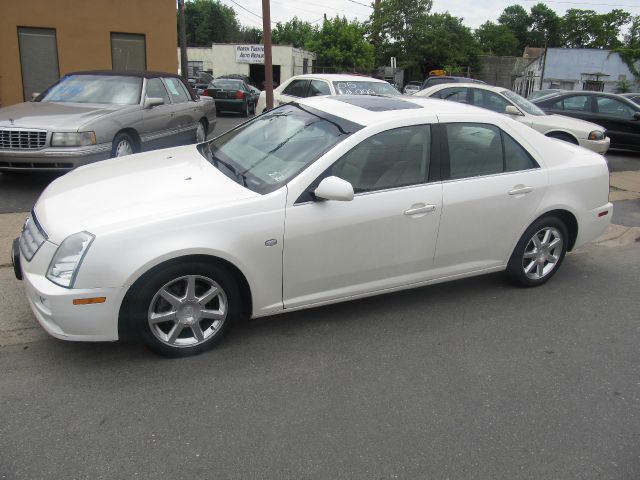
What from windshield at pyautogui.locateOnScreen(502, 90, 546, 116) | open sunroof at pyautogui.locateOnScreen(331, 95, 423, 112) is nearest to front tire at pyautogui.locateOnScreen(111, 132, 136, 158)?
open sunroof at pyautogui.locateOnScreen(331, 95, 423, 112)

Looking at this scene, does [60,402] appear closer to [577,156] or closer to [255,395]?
[255,395]

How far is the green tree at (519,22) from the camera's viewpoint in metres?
102

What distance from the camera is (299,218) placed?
11.9 ft

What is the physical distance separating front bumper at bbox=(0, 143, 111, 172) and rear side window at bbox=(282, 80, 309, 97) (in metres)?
5.30

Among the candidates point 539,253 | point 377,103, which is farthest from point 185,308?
point 539,253

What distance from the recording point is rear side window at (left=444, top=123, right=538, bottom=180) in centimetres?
431

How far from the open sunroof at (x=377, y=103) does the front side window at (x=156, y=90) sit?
4.77 m

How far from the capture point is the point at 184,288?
347 centimetres

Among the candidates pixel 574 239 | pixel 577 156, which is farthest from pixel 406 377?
pixel 577 156

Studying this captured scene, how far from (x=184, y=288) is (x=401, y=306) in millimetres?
1839

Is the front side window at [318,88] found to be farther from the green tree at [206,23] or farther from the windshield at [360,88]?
the green tree at [206,23]

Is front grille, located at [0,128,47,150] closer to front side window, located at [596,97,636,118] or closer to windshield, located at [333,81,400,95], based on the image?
windshield, located at [333,81,400,95]

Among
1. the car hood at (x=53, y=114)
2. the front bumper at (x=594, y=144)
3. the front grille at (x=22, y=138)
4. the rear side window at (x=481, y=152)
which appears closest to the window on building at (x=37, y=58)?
the car hood at (x=53, y=114)

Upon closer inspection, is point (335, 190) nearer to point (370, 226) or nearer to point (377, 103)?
point (370, 226)
